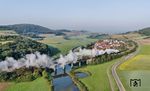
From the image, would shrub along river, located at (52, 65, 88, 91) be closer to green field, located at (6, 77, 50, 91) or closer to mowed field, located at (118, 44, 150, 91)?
green field, located at (6, 77, 50, 91)

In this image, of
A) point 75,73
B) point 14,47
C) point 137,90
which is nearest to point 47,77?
point 75,73

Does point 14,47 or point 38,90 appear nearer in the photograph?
point 38,90

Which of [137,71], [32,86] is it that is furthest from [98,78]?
[32,86]

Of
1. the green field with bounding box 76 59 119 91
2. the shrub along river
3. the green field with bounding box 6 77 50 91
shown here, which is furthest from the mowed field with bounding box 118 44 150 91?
the green field with bounding box 6 77 50 91

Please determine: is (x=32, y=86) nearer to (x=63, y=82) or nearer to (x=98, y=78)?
(x=63, y=82)

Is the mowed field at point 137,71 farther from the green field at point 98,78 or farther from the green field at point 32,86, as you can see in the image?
the green field at point 32,86

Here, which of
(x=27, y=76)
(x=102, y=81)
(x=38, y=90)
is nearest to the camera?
(x=38, y=90)

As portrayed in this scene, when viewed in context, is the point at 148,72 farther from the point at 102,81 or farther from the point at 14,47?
the point at 14,47
